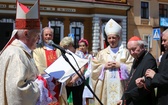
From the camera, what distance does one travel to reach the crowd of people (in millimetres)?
3186

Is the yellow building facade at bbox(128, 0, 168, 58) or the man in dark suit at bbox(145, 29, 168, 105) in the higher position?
→ the yellow building facade at bbox(128, 0, 168, 58)

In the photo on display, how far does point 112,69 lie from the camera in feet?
18.1

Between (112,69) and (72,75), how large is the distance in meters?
0.91

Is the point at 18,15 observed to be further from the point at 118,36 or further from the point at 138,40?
the point at 118,36

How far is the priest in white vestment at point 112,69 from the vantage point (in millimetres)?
5449

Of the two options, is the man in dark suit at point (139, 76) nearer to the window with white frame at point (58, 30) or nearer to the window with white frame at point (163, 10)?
the window with white frame at point (58, 30)

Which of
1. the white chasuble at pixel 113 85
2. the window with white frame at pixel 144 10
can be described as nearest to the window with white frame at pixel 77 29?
the window with white frame at pixel 144 10

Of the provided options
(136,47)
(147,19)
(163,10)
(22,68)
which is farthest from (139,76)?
(163,10)

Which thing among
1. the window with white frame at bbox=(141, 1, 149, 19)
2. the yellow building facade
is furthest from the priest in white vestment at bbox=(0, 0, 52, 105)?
the window with white frame at bbox=(141, 1, 149, 19)

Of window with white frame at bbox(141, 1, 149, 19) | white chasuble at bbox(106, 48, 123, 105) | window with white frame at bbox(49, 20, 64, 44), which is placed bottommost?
white chasuble at bbox(106, 48, 123, 105)

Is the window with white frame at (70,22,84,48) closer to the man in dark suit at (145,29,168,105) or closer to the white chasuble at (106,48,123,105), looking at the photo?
the white chasuble at (106,48,123,105)

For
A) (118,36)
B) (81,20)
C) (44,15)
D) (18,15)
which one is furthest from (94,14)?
(18,15)

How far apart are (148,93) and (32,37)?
1735 millimetres

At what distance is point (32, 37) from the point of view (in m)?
3.39
